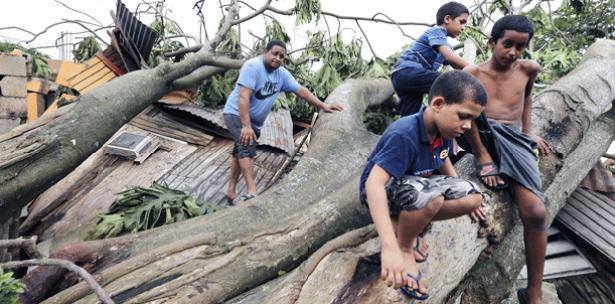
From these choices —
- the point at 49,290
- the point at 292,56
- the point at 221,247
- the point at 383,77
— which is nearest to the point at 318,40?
the point at 292,56

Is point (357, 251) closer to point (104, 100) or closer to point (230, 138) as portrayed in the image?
point (104, 100)

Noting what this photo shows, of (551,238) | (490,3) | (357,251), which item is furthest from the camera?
(490,3)

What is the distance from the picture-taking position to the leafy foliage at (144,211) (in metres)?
3.21

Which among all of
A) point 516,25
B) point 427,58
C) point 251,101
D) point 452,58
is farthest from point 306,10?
point 516,25

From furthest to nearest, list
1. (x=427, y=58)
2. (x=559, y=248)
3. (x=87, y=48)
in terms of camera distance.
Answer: (x=87, y=48) → (x=559, y=248) → (x=427, y=58)

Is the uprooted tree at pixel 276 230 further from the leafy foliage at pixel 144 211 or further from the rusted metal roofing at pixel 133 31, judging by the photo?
the rusted metal roofing at pixel 133 31

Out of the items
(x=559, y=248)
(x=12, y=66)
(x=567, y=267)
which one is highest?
(x=12, y=66)

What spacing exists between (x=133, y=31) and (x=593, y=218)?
537 cm

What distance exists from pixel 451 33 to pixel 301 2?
231cm

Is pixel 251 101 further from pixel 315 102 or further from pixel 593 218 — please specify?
pixel 593 218

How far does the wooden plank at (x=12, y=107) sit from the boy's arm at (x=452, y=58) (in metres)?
3.79

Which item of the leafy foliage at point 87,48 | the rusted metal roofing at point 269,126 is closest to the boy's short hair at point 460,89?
the rusted metal roofing at point 269,126

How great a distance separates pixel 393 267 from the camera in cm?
169

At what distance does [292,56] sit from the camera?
21.4 ft
